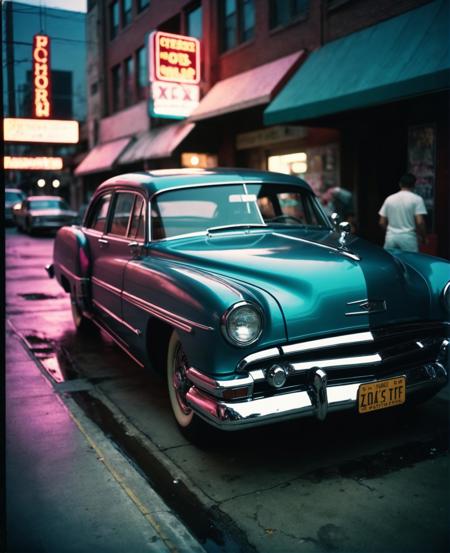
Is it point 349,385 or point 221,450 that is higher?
point 349,385

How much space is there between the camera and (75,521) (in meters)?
2.98

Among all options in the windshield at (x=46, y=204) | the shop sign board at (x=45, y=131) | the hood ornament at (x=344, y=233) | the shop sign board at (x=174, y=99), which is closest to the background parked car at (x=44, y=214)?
the windshield at (x=46, y=204)

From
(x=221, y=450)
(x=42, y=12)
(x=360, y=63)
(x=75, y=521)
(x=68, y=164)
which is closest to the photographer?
(x=75, y=521)

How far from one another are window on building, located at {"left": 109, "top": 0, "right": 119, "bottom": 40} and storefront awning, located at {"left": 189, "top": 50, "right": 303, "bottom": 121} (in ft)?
38.3

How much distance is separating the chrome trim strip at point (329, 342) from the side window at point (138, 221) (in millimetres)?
1962

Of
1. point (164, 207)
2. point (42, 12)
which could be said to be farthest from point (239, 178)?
point (42, 12)

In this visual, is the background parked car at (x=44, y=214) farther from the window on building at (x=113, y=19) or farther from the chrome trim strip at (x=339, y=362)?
the chrome trim strip at (x=339, y=362)

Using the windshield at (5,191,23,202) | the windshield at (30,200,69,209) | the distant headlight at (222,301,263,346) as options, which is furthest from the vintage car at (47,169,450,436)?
the windshield at (5,191,23,202)

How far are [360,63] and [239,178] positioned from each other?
240 inches

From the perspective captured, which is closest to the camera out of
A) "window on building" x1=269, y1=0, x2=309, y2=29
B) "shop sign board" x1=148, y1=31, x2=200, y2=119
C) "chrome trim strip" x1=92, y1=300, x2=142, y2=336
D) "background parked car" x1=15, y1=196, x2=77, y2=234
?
"chrome trim strip" x1=92, y1=300, x2=142, y2=336

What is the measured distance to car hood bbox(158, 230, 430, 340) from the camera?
3486 mm

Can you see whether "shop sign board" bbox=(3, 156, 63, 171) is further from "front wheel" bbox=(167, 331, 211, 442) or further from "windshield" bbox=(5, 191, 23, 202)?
"front wheel" bbox=(167, 331, 211, 442)

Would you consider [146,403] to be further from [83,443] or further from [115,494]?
[115,494]

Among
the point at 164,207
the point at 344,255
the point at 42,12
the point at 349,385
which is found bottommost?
the point at 349,385
